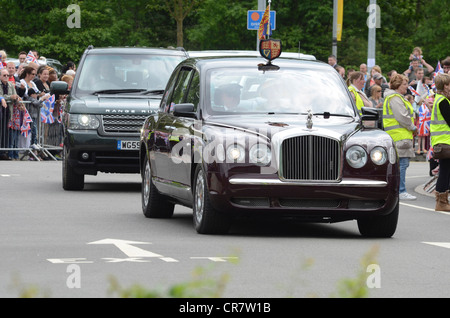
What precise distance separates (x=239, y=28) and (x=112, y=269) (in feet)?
174

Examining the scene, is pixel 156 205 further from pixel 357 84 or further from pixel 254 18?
pixel 254 18

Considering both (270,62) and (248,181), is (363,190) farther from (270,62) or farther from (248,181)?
(270,62)

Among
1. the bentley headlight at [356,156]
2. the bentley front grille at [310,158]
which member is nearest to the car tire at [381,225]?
the bentley headlight at [356,156]

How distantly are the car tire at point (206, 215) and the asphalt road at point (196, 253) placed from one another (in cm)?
13

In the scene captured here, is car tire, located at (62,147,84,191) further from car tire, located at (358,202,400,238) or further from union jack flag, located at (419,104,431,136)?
union jack flag, located at (419,104,431,136)

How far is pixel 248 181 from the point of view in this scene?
474 inches

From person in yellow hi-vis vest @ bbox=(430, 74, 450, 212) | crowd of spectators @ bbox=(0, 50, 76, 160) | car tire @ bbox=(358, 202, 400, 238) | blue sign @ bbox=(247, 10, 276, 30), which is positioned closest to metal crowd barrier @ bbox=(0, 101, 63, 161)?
crowd of spectators @ bbox=(0, 50, 76, 160)

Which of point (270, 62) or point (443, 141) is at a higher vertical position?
point (270, 62)

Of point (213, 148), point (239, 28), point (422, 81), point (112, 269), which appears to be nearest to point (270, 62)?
point (213, 148)

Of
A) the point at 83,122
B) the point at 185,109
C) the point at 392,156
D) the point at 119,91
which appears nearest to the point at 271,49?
the point at 185,109

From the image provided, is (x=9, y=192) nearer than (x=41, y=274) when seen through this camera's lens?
No

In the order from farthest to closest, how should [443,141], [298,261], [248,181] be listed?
[443,141] → [248,181] → [298,261]

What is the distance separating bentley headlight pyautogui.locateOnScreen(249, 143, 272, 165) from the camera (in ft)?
39.5

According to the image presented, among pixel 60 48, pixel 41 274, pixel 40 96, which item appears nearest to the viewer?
pixel 41 274
